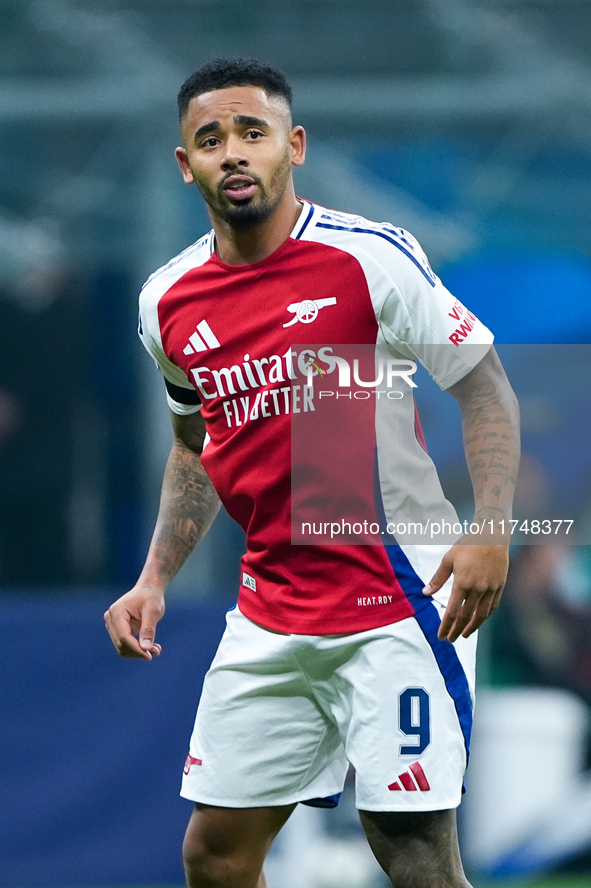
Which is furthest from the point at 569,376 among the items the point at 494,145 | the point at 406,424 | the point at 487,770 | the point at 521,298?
the point at 406,424

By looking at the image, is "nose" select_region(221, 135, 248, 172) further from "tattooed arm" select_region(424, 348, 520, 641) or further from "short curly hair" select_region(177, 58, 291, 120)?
"tattooed arm" select_region(424, 348, 520, 641)

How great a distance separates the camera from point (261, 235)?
120 inches

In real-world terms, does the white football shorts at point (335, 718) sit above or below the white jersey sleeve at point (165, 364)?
below

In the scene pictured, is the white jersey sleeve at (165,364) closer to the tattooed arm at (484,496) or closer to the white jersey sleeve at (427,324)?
the white jersey sleeve at (427,324)

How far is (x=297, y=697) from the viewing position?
3025 millimetres

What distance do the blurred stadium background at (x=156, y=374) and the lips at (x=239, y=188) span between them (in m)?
2.13

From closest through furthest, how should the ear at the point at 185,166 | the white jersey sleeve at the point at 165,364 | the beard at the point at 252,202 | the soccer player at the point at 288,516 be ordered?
the soccer player at the point at 288,516, the beard at the point at 252,202, the ear at the point at 185,166, the white jersey sleeve at the point at 165,364

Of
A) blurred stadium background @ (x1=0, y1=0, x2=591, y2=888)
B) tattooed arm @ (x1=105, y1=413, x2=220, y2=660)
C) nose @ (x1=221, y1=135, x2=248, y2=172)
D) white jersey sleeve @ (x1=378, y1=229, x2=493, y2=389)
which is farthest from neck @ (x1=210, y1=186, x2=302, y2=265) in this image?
blurred stadium background @ (x1=0, y1=0, x2=591, y2=888)

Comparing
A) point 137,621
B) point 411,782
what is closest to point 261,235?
point 137,621

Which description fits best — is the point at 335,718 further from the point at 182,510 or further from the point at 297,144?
the point at 297,144

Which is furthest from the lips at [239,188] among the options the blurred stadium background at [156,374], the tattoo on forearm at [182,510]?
the blurred stadium background at [156,374]

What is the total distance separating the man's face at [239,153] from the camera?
9.70 ft

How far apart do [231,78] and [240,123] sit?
12 cm

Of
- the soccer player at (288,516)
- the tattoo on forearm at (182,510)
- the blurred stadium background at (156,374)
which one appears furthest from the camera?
the blurred stadium background at (156,374)
